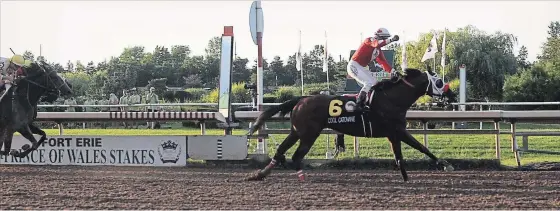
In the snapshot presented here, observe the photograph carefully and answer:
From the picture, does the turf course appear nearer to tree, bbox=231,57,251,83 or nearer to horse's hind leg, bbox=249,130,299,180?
horse's hind leg, bbox=249,130,299,180

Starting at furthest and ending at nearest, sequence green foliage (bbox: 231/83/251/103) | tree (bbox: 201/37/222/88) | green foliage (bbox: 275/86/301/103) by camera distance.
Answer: tree (bbox: 201/37/222/88) → green foliage (bbox: 231/83/251/103) → green foliage (bbox: 275/86/301/103)

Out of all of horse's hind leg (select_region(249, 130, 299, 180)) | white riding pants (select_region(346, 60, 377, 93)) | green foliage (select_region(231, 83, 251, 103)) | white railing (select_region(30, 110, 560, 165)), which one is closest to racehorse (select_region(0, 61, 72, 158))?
white railing (select_region(30, 110, 560, 165))

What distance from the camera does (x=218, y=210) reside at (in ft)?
23.3

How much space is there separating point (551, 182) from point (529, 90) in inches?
1191

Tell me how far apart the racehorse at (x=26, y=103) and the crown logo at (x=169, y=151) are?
208 cm

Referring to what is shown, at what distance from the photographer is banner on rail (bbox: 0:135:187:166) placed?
1246cm

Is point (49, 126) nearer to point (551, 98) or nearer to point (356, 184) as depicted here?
point (356, 184)

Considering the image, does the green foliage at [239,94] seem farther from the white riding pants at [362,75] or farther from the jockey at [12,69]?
the white riding pants at [362,75]

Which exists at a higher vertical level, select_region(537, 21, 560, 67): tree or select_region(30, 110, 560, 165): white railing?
select_region(537, 21, 560, 67): tree

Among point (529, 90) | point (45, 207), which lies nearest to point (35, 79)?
point (45, 207)

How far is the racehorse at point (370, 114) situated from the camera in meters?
10.1

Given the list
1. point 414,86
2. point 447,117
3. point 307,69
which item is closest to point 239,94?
point 447,117

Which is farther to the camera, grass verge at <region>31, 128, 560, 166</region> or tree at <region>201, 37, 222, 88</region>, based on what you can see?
tree at <region>201, 37, 222, 88</region>

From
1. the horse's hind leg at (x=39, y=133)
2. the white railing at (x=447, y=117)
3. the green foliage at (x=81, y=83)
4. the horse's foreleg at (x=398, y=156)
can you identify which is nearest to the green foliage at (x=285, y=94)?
the white railing at (x=447, y=117)
